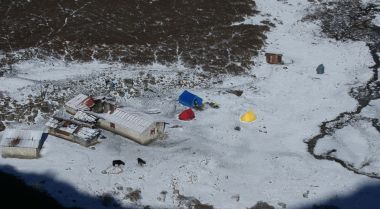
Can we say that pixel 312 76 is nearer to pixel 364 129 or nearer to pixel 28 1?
pixel 364 129

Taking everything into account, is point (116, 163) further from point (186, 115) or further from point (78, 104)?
point (186, 115)

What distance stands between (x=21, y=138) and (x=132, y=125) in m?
7.90

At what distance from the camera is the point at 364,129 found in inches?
1711

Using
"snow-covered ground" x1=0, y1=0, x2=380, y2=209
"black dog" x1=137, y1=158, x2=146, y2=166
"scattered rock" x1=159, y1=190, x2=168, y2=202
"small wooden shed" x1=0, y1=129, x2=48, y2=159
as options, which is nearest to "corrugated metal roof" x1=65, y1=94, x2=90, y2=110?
"snow-covered ground" x1=0, y1=0, x2=380, y2=209

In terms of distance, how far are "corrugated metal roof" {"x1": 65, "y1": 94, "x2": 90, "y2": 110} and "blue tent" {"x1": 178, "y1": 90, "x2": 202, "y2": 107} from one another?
7916mm

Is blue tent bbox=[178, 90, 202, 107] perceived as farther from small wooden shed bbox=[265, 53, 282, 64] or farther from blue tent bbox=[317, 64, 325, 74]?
blue tent bbox=[317, 64, 325, 74]

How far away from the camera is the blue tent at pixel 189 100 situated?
4428 cm

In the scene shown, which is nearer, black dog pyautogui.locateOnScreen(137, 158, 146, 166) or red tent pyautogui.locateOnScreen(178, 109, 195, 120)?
black dog pyautogui.locateOnScreen(137, 158, 146, 166)

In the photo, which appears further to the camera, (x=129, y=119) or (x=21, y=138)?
(x=129, y=119)

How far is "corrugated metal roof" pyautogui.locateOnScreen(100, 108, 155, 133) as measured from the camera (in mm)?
39500

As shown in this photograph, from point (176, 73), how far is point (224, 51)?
6640 millimetres

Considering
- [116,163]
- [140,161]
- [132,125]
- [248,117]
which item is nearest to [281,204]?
[248,117]

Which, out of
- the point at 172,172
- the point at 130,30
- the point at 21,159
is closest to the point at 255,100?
the point at 172,172

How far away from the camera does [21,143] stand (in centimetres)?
3728
